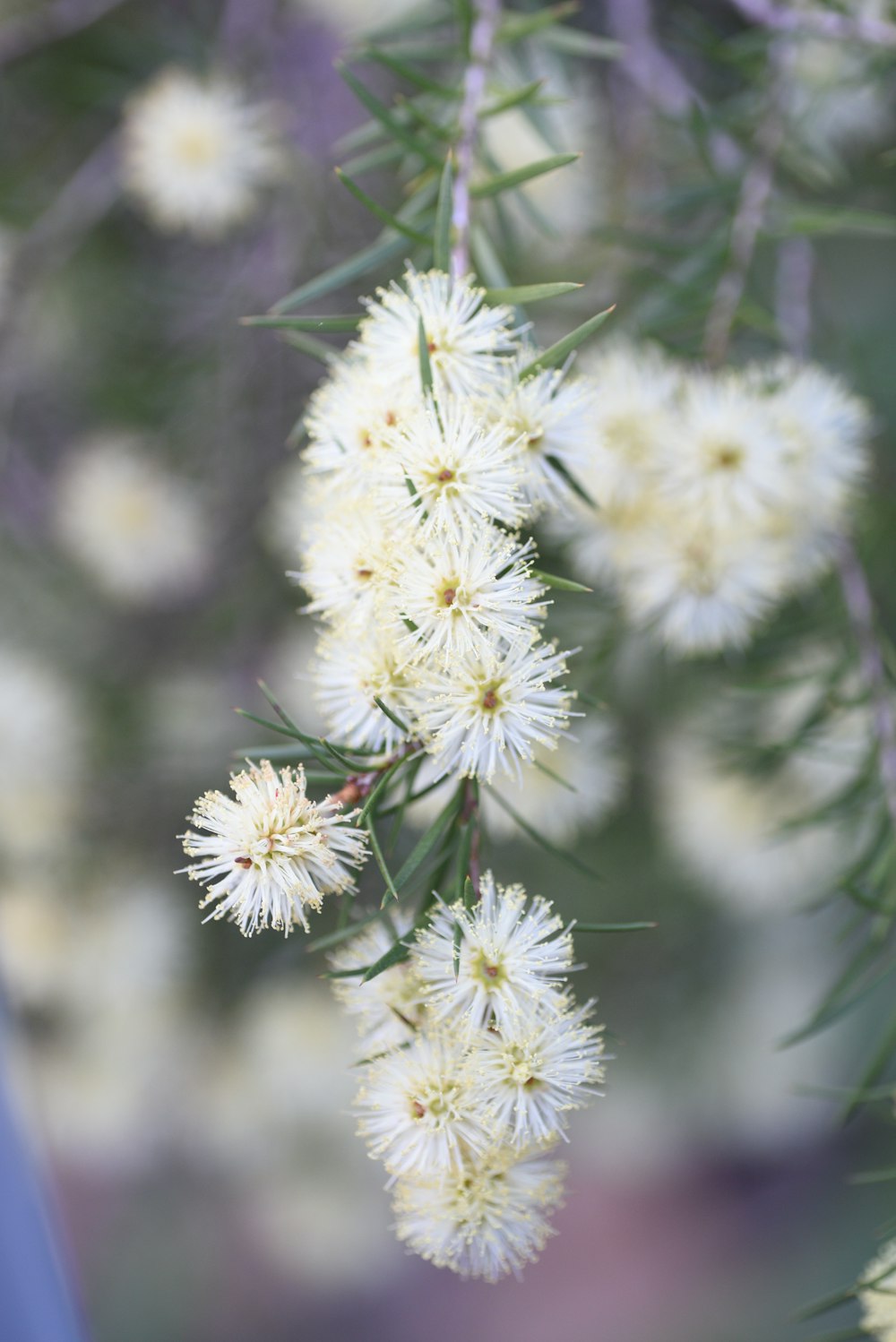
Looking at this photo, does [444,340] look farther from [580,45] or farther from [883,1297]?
[883,1297]

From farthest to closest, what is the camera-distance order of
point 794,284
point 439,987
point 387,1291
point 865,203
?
point 387,1291, point 865,203, point 794,284, point 439,987

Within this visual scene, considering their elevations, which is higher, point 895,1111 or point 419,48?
point 419,48

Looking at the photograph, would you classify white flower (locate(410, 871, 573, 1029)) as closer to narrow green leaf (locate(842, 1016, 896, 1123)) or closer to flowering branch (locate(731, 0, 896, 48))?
narrow green leaf (locate(842, 1016, 896, 1123))

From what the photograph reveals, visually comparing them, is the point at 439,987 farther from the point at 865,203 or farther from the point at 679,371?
the point at 865,203

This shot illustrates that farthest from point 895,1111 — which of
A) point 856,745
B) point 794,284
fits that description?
point 794,284

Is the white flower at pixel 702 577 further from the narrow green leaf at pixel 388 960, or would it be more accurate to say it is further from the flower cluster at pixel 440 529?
the narrow green leaf at pixel 388 960

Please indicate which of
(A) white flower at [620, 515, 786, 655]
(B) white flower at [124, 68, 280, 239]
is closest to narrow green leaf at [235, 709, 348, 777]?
(A) white flower at [620, 515, 786, 655]

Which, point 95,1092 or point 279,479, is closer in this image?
point 279,479
